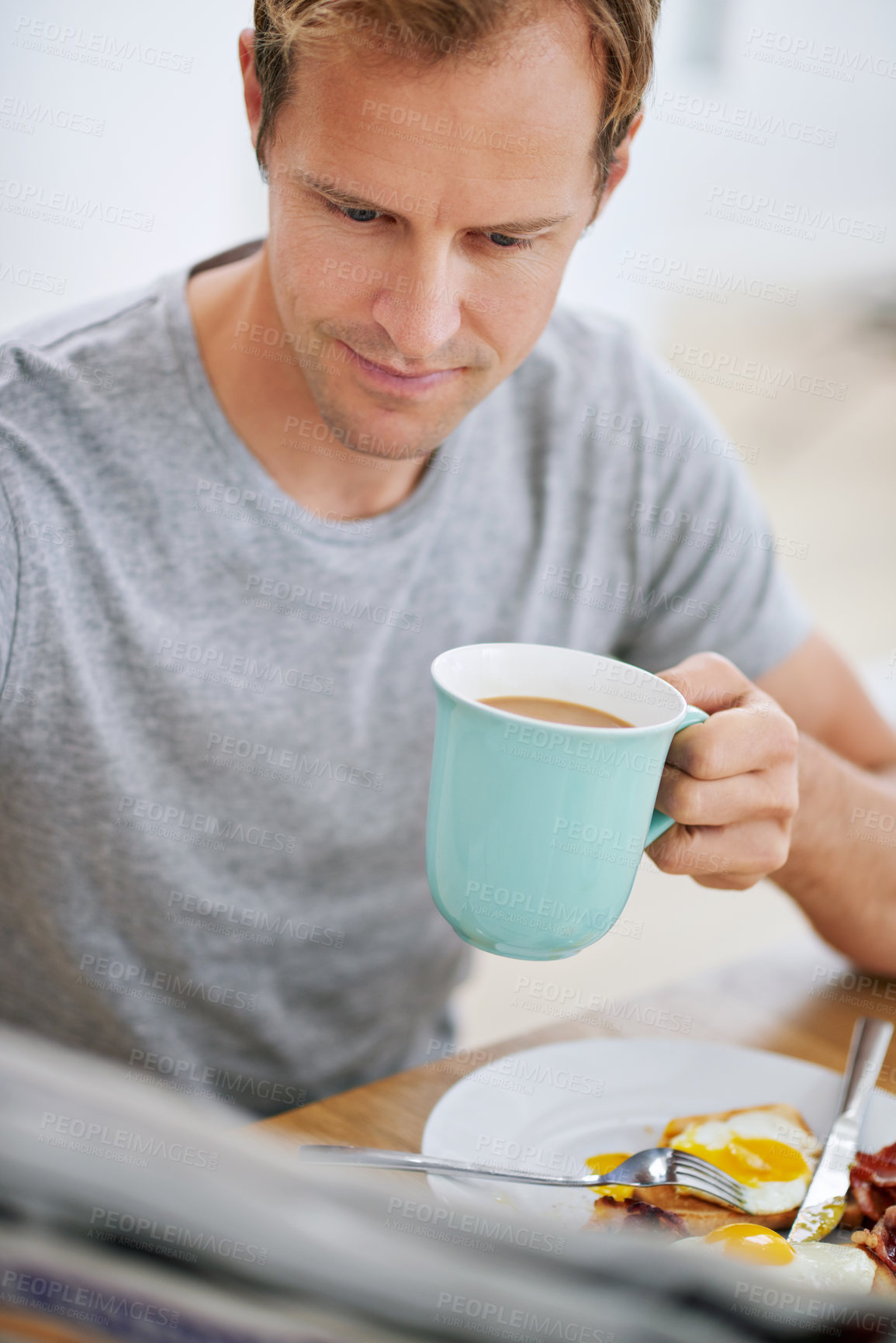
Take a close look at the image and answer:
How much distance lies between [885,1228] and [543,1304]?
612 millimetres

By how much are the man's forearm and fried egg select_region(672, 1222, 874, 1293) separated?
1.36 feet

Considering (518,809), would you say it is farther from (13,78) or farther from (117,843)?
(13,78)

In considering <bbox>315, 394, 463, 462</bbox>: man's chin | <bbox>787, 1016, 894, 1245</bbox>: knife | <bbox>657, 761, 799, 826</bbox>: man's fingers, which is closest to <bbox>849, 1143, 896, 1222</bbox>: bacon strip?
<bbox>787, 1016, 894, 1245</bbox>: knife

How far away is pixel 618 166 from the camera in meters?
0.99

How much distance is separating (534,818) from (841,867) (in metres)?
0.55

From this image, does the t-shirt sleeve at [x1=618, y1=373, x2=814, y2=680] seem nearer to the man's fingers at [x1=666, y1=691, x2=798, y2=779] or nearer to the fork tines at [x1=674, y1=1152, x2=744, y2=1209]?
the man's fingers at [x1=666, y1=691, x2=798, y2=779]

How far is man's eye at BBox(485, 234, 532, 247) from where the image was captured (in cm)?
84

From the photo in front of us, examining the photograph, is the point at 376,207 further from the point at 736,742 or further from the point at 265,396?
the point at 736,742

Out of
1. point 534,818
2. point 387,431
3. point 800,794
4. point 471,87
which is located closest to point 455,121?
point 471,87

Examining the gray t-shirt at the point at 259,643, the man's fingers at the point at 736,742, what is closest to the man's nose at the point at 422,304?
the gray t-shirt at the point at 259,643

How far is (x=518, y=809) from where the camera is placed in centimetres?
61

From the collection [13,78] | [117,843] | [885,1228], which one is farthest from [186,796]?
[13,78]

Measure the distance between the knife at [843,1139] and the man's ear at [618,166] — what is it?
27.6 inches

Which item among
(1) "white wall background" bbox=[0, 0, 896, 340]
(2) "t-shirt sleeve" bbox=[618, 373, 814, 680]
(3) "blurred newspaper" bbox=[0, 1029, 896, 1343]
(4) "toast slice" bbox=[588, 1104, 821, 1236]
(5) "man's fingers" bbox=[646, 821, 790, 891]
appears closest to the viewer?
(3) "blurred newspaper" bbox=[0, 1029, 896, 1343]
